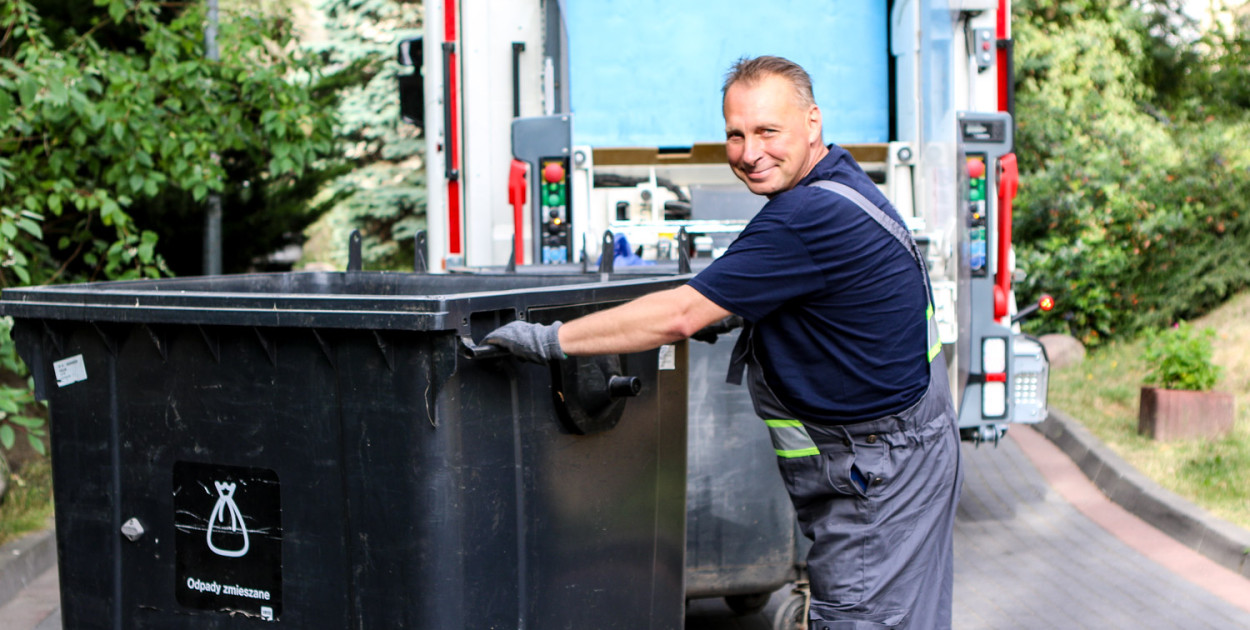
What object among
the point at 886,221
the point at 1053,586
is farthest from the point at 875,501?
the point at 1053,586

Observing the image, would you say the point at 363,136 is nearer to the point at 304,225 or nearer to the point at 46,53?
the point at 304,225

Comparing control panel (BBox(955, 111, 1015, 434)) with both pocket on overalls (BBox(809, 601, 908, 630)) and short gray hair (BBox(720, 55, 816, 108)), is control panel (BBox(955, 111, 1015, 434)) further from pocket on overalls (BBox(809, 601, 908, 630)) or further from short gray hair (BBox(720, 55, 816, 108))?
pocket on overalls (BBox(809, 601, 908, 630))

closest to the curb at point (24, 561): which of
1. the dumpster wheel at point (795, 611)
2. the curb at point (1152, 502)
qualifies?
the dumpster wheel at point (795, 611)

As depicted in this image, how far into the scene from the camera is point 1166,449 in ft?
22.7

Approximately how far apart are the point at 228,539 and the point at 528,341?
821mm

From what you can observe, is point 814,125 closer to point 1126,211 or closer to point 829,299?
point 829,299

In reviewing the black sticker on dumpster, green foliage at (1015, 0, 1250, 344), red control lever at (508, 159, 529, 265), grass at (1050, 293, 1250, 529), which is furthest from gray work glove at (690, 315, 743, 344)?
green foliage at (1015, 0, 1250, 344)

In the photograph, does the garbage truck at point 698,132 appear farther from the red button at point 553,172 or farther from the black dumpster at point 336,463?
the black dumpster at point 336,463

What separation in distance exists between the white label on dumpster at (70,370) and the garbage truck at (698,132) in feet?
9.15

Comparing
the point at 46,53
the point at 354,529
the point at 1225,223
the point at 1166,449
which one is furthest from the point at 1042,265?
the point at 354,529

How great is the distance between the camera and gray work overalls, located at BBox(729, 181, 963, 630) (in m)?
2.65

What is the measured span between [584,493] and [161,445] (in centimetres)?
96

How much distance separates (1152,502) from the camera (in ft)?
20.2

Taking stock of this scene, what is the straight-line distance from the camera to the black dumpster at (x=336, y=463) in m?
2.48
